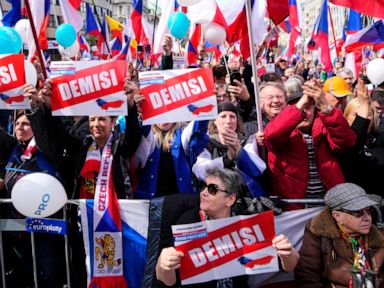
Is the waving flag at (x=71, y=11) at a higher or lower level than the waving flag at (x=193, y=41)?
higher

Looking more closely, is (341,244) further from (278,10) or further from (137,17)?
(137,17)

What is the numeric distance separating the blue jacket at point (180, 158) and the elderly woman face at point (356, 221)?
3.89 ft

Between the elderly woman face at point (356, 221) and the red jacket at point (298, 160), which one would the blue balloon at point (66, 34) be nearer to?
the red jacket at point (298, 160)

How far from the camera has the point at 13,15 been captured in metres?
8.04

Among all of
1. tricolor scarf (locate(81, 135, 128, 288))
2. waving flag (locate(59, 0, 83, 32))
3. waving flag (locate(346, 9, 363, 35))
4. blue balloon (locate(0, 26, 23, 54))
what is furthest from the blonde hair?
waving flag (locate(346, 9, 363, 35))

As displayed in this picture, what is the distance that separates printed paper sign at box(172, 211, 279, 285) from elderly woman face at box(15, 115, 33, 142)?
5.70 ft

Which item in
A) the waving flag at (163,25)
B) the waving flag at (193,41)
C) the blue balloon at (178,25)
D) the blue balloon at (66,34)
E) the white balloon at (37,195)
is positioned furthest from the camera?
the blue balloon at (66,34)

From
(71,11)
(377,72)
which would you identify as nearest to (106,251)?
(377,72)

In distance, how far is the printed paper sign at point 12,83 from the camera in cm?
354

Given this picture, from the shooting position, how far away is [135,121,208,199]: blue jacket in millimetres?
3682

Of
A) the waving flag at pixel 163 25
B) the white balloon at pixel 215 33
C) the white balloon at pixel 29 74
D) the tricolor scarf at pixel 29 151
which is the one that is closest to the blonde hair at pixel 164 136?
the tricolor scarf at pixel 29 151

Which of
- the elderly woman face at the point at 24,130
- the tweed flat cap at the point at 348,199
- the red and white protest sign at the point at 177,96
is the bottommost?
the tweed flat cap at the point at 348,199

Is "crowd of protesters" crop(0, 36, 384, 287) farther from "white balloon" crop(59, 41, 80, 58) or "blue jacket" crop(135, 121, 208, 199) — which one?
"white balloon" crop(59, 41, 80, 58)

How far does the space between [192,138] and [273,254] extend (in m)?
1.20
